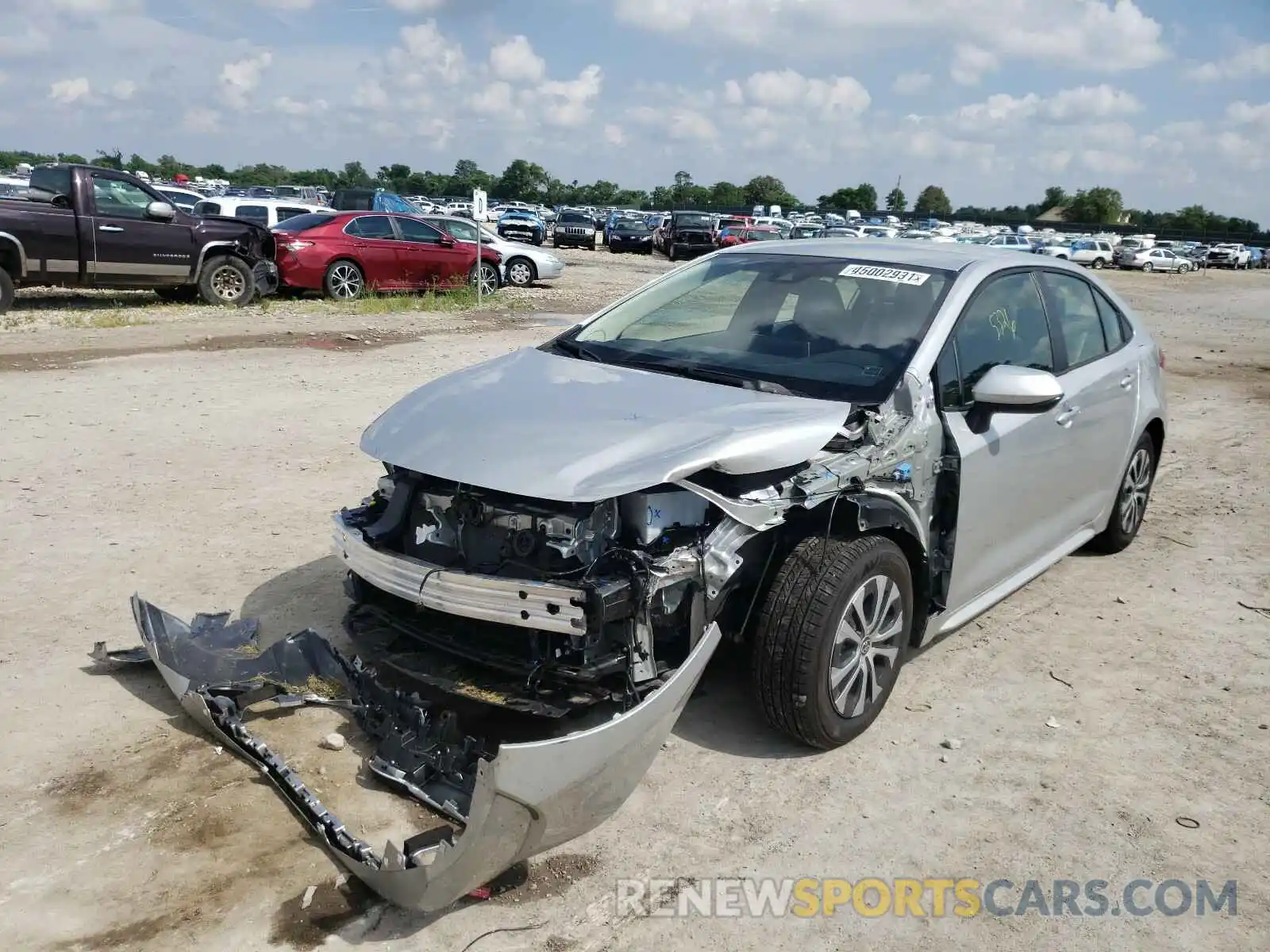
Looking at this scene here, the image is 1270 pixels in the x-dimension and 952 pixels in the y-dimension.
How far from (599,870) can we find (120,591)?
9.99 feet

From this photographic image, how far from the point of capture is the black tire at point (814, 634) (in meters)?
3.40

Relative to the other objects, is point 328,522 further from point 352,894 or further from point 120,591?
point 352,894

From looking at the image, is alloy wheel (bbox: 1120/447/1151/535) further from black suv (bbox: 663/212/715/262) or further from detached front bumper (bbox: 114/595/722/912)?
black suv (bbox: 663/212/715/262)

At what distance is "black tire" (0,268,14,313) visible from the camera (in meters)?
13.1

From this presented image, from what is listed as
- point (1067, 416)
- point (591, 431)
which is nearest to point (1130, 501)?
point (1067, 416)

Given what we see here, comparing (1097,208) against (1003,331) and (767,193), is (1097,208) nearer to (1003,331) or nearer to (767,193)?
(767,193)

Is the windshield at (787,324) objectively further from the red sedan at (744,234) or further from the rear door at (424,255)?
the red sedan at (744,234)

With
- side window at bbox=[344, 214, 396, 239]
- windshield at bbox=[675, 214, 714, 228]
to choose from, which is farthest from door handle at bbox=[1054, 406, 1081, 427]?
windshield at bbox=[675, 214, 714, 228]

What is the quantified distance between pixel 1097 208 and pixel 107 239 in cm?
9579

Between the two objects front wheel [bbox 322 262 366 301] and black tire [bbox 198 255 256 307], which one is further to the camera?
front wheel [bbox 322 262 366 301]

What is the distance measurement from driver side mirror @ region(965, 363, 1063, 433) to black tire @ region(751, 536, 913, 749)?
29.3 inches

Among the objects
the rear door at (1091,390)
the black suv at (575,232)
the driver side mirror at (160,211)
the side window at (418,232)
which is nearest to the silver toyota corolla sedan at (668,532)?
the rear door at (1091,390)

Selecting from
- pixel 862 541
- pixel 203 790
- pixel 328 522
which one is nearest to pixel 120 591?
pixel 328 522

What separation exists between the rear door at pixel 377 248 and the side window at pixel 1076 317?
44.4 ft
